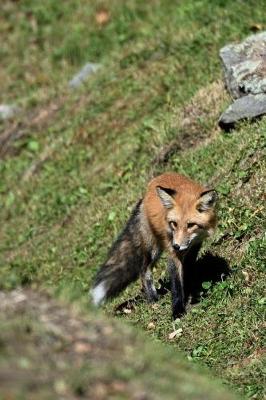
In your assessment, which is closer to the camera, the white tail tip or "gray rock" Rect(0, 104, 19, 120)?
the white tail tip

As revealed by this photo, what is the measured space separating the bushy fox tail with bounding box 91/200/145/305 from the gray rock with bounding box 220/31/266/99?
331 centimetres

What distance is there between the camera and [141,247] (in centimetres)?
1135

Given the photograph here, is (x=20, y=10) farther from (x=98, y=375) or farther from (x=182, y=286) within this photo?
(x=98, y=375)

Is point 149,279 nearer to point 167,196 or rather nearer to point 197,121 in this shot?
point 167,196

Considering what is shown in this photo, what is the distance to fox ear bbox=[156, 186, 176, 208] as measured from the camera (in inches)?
406

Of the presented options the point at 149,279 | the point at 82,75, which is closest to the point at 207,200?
the point at 149,279

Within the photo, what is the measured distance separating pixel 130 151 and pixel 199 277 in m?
4.79

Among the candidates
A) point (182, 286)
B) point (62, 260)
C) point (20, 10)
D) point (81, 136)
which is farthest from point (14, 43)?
point (182, 286)

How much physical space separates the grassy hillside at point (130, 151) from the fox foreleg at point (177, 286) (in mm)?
134

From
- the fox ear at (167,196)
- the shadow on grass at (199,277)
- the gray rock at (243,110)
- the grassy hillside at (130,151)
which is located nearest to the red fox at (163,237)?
the fox ear at (167,196)


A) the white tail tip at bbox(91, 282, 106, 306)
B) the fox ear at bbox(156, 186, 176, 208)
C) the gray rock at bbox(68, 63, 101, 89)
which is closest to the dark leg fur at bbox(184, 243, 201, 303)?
the fox ear at bbox(156, 186, 176, 208)

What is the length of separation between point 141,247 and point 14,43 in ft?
39.6

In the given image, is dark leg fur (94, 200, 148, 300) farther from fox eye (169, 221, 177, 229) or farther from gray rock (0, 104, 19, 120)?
gray rock (0, 104, 19, 120)

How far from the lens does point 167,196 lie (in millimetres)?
10344
